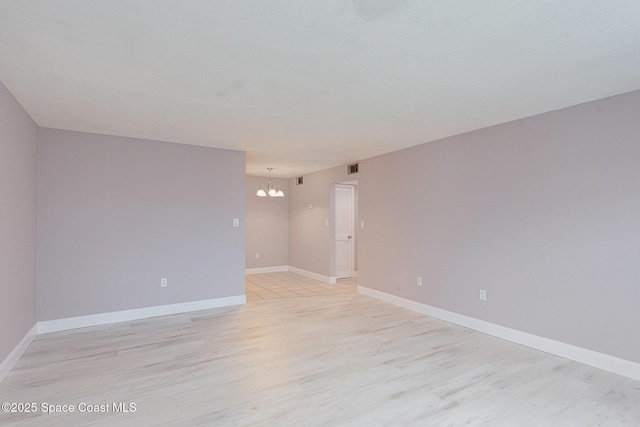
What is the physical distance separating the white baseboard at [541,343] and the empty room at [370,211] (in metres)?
0.02

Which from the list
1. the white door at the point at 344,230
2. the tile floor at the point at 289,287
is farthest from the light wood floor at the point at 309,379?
the white door at the point at 344,230

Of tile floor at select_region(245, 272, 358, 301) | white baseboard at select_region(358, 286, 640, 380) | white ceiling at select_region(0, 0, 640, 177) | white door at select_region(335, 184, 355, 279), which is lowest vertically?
tile floor at select_region(245, 272, 358, 301)

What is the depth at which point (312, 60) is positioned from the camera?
88.6 inches

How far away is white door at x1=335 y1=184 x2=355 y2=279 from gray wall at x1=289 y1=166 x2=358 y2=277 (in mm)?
320

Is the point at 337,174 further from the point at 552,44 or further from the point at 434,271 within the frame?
the point at 552,44

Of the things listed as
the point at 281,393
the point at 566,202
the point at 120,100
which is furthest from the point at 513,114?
the point at 120,100

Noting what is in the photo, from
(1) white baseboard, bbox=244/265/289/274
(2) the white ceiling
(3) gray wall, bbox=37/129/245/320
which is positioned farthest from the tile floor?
(2) the white ceiling

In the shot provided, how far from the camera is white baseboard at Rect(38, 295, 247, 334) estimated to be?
3921 mm

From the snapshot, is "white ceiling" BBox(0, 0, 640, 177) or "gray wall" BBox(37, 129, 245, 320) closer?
"white ceiling" BBox(0, 0, 640, 177)

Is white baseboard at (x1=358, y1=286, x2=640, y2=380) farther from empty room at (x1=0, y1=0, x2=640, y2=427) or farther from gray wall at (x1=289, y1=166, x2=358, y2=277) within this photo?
gray wall at (x1=289, y1=166, x2=358, y2=277)

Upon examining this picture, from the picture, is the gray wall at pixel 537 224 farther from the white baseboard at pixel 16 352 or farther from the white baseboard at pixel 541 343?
the white baseboard at pixel 16 352

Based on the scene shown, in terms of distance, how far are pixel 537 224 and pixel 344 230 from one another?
4.31 m

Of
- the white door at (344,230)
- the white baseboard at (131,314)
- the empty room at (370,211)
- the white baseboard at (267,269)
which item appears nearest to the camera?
the empty room at (370,211)

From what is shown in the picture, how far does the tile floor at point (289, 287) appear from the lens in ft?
19.0
